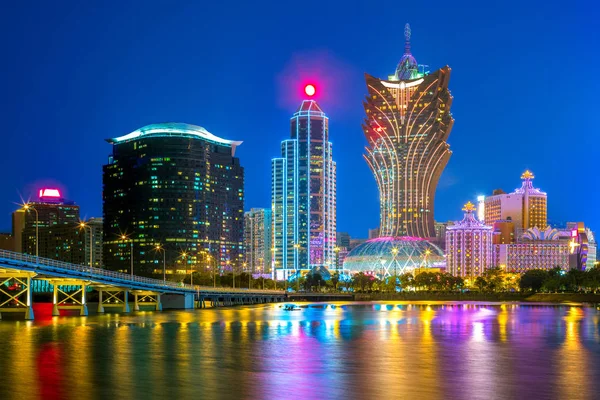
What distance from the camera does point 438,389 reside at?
4091 centimetres

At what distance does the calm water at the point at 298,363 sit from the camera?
40.4 meters

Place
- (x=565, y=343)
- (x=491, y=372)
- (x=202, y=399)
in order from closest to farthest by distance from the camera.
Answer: (x=202, y=399)
(x=491, y=372)
(x=565, y=343)

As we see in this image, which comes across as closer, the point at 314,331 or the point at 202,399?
the point at 202,399

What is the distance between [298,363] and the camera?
52.2m

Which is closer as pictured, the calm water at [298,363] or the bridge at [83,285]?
the calm water at [298,363]

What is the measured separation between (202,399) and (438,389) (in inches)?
473

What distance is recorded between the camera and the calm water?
40.4m

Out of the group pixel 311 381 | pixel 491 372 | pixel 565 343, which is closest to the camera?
pixel 311 381

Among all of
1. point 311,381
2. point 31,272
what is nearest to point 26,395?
point 311,381

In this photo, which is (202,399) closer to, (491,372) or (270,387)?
(270,387)

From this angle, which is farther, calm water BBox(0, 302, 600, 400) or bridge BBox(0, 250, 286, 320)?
bridge BBox(0, 250, 286, 320)

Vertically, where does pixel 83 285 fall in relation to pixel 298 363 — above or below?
above

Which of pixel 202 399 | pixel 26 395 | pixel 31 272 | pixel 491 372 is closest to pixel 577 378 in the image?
pixel 491 372

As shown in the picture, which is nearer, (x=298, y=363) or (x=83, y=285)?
(x=298, y=363)
